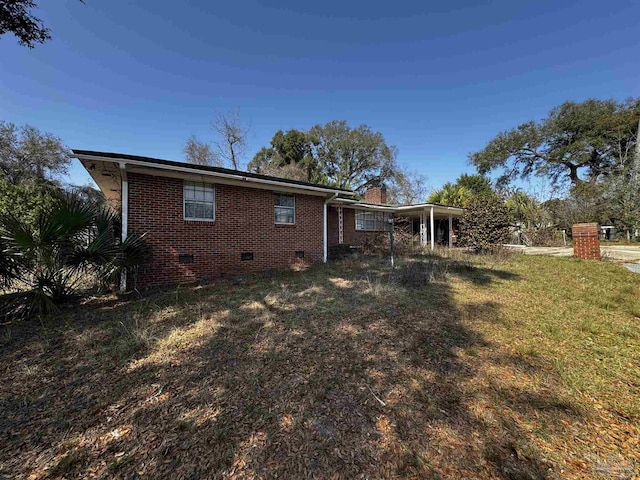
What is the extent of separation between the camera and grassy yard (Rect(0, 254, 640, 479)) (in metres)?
1.81

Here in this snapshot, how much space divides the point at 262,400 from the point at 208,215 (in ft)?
20.8

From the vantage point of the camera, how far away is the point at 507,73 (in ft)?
46.8

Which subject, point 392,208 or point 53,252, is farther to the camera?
point 392,208

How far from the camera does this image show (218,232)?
7.77 m

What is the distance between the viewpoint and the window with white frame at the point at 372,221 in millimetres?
15632

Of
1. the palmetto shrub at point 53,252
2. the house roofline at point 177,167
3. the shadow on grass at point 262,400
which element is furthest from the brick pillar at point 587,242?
the palmetto shrub at point 53,252

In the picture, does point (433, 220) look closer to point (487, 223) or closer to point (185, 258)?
point (487, 223)

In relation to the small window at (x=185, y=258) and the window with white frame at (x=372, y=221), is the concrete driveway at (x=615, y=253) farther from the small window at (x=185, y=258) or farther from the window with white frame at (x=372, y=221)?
the small window at (x=185, y=258)

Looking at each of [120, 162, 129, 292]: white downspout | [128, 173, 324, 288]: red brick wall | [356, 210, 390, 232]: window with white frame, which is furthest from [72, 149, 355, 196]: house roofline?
[356, 210, 390, 232]: window with white frame

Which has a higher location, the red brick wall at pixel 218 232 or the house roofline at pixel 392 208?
the house roofline at pixel 392 208

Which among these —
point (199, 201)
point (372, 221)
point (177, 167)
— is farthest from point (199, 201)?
point (372, 221)

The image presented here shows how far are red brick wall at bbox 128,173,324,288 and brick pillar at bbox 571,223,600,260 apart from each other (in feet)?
33.6

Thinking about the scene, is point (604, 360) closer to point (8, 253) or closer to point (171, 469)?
point (171, 469)

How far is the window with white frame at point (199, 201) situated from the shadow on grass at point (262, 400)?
12.0 ft
